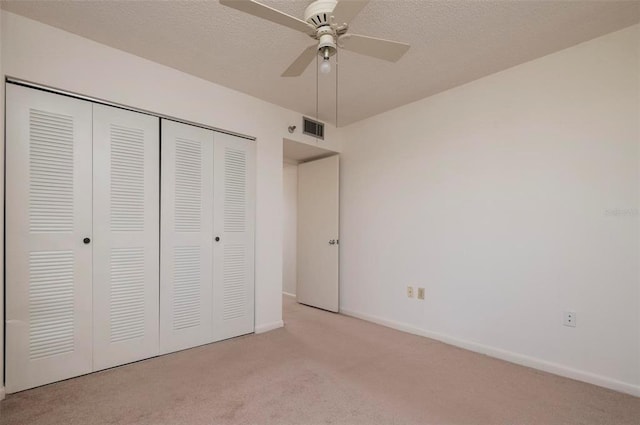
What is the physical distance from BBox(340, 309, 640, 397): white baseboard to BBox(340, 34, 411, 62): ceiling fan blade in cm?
244

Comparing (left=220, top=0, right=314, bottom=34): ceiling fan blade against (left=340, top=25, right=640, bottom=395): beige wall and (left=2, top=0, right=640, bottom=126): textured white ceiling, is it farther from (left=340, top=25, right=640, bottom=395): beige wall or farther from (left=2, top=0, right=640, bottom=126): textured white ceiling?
(left=340, top=25, right=640, bottom=395): beige wall

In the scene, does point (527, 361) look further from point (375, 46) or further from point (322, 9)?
point (322, 9)

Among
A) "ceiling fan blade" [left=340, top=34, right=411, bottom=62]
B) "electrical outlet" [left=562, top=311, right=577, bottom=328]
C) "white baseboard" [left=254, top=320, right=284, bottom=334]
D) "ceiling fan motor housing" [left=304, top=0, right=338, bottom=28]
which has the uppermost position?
"ceiling fan motor housing" [left=304, top=0, right=338, bottom=28]

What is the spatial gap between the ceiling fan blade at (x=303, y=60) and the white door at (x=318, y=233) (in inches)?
79.3

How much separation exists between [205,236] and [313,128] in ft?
5.88

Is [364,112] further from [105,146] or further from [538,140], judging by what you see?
[105,146]

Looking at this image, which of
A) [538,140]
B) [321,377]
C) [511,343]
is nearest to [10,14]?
[321,377]

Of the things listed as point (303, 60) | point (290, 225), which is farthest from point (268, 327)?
point (303, 60)

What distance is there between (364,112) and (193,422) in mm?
3190

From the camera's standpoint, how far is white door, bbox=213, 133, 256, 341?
2.86m

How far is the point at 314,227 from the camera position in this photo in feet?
13.7

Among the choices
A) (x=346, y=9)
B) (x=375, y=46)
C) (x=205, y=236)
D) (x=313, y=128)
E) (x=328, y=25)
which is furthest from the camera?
(x=313, y=128)

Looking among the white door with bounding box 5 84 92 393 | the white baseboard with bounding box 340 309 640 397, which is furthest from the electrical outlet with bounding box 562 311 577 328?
the white door with bounding box 5 84 92 393

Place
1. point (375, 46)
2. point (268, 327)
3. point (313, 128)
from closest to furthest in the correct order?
point (375, 46)
point (268, 327)
point (313, 128)
